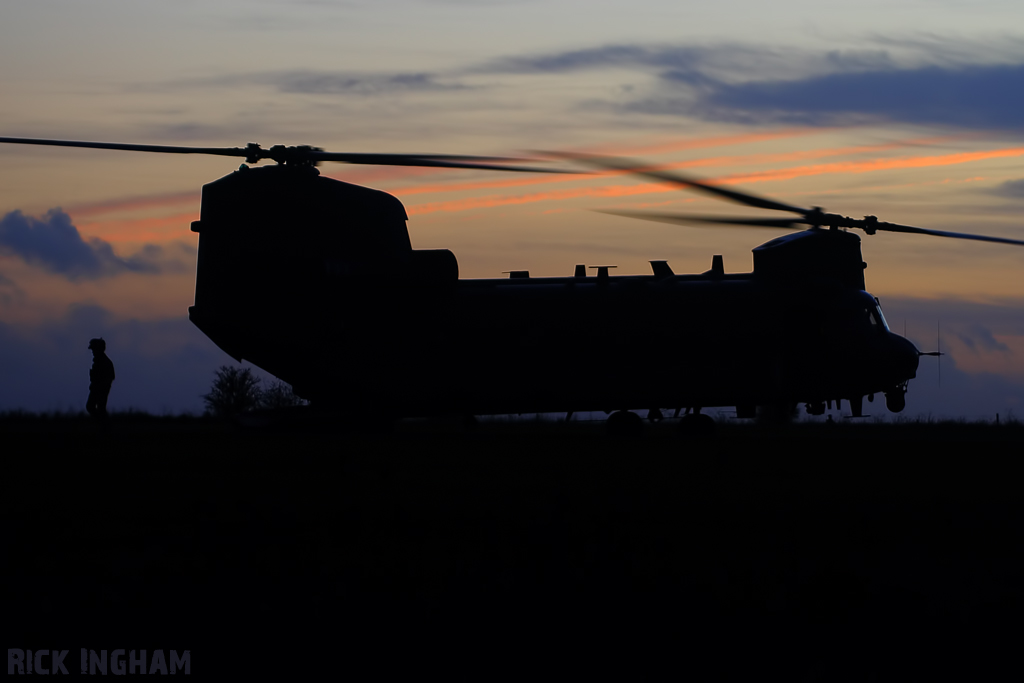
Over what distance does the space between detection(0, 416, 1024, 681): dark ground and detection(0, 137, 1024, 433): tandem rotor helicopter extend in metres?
9.58

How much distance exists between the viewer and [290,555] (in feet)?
23.7

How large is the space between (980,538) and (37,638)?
644 cm

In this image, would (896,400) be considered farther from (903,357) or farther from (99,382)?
(99,382)

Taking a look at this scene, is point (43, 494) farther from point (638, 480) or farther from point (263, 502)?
point (638, 480)

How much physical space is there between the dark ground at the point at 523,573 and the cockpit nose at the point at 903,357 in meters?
13.2

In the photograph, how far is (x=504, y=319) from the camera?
24.2 metres

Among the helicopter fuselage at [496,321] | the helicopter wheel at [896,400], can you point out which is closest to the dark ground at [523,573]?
the helicopter fuselage at [496,321]

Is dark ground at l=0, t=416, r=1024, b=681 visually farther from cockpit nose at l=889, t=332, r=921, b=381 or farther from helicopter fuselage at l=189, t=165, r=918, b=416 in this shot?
cockpit nose at l=889, t=332, r=921, b=381

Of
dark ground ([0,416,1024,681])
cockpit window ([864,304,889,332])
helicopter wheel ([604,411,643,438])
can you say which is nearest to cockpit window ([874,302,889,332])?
cockpit window ([864,304,889,332])

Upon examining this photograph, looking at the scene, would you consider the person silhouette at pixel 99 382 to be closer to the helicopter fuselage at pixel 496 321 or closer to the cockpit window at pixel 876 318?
the helicopter fuselage at pixel 496 321

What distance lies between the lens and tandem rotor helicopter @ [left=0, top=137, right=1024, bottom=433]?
22.4 metres

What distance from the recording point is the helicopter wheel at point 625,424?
25422 mm

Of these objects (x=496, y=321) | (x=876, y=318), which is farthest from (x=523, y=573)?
(x=876, y=318)

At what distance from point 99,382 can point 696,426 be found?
43.4 feet
